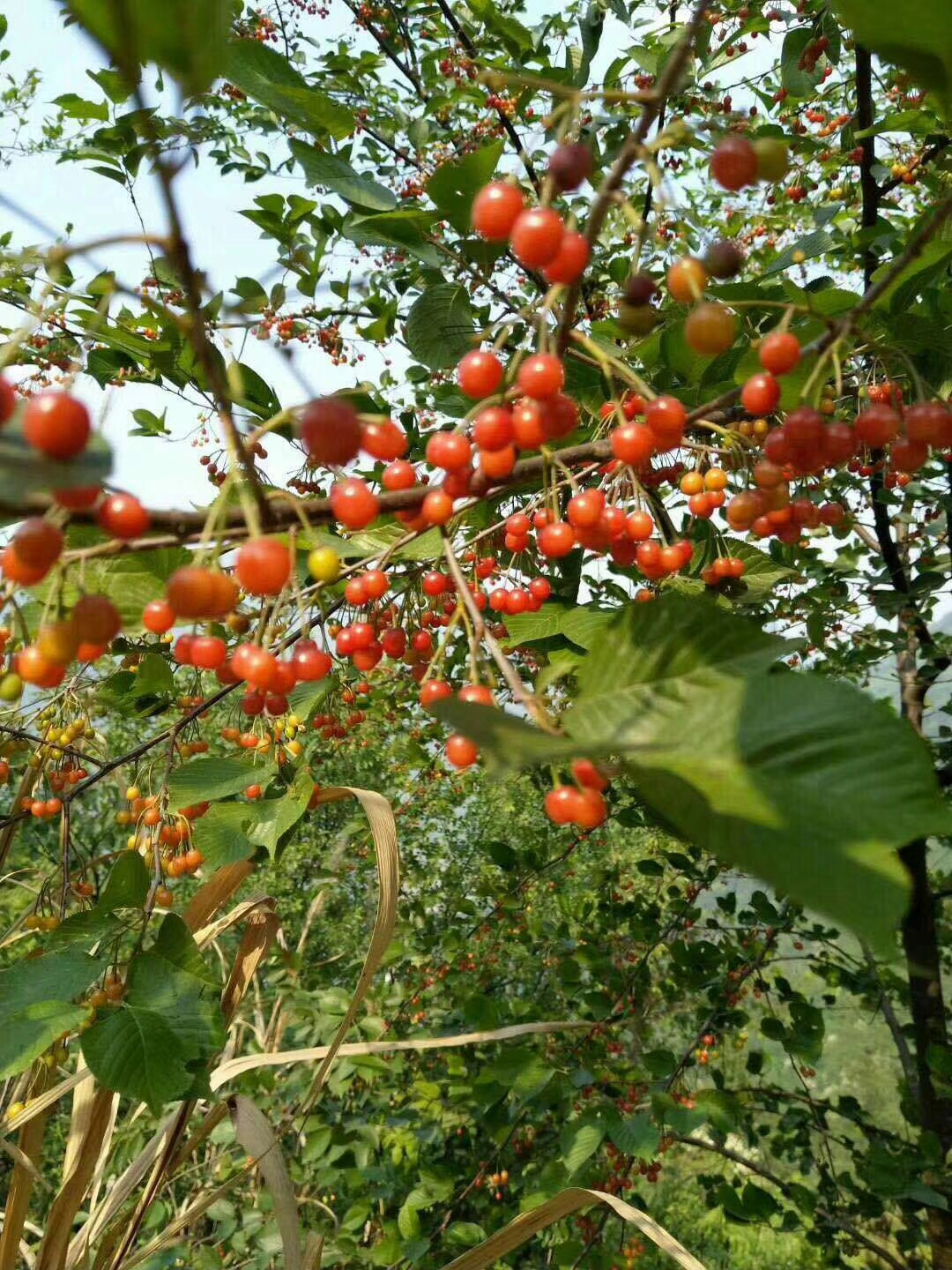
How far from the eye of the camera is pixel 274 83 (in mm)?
979

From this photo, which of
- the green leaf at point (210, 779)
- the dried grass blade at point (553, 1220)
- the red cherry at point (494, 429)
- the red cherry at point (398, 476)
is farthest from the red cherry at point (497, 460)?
the dried grass blade at point (553, 1220)

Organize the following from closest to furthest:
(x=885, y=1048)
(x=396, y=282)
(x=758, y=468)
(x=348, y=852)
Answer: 1. (x=758, y=468)
2. (x=396, y=282)
3. (x=348, y=852)
4. (x=885, y=1048)

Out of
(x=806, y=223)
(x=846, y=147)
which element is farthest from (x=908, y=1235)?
(x=806, y=223)

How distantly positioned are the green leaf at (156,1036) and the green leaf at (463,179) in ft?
3.16

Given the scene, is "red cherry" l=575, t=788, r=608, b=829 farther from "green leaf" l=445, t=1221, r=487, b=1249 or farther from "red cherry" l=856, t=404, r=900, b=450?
→ "green leaf" l=445, t=1221, r=487, b=1249

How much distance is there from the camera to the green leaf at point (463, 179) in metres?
0.90

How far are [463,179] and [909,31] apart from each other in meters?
0.54

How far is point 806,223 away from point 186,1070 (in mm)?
3701

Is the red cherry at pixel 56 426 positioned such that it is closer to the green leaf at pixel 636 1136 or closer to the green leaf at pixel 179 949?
the green leaf at pixel 179 949

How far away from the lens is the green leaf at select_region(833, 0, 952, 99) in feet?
1.55

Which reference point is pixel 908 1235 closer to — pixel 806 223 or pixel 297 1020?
pixel 297 1020

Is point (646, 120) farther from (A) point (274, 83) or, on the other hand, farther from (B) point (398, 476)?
(A) point (274, 83)

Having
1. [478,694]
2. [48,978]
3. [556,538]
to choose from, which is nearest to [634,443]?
[556,538]

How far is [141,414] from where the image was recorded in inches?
85.6
